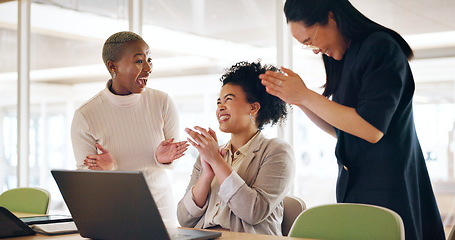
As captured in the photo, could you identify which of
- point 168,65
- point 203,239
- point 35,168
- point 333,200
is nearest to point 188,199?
point 203,239

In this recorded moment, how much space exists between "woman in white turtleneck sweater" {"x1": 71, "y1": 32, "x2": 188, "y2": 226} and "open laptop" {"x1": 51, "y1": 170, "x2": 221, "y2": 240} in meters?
0.85

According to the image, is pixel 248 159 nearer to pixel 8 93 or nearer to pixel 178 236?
pixel 178 236

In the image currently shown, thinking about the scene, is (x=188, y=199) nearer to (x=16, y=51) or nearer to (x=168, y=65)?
(x=168, y=65)

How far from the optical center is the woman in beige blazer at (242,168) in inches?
81.0

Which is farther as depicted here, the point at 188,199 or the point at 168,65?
the point at 168,65

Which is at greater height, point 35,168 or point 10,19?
point 10,19

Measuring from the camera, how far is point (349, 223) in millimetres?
1760

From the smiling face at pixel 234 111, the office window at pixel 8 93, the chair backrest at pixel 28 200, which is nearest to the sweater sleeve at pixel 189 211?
the smiling face at pixel 234 111

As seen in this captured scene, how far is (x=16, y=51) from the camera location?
526 centimetres

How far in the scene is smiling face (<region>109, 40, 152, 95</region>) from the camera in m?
2.55

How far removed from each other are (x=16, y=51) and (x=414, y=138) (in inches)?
170

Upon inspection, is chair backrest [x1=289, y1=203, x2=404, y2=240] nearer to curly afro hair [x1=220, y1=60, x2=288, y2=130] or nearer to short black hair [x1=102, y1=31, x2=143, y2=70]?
curly afro hair [x1=220, y1=60, x2=288, y2=130]

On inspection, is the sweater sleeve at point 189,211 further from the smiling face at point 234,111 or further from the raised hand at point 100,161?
the raised hand at point 100,161

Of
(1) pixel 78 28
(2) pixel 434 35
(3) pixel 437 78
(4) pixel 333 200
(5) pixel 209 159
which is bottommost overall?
(4) pixel 333 200
